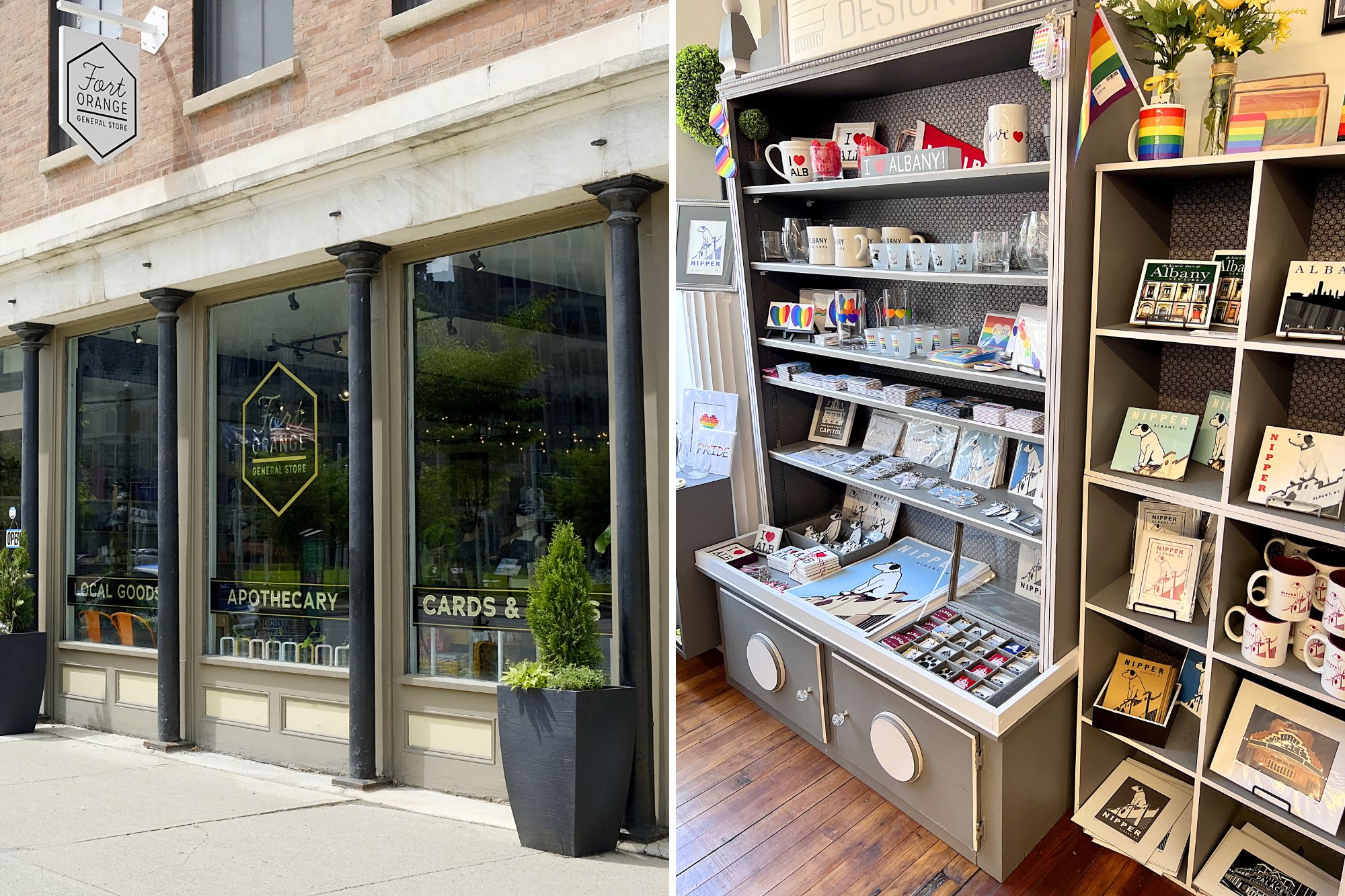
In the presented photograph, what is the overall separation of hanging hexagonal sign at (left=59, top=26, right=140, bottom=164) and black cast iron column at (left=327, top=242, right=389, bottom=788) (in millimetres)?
331

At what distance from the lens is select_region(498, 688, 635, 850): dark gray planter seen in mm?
1529

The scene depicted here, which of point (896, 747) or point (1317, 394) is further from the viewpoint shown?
point (896, 747)

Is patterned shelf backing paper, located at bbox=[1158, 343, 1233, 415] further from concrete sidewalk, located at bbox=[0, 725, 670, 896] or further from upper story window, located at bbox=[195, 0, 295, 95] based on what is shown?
upper story window, located at bbox=[195, 0, 295, 95]

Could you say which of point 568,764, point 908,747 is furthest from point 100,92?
point 908,747

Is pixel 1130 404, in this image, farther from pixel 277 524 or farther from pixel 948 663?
pixel 277 524

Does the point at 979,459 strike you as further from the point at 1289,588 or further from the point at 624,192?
the point at 624,192

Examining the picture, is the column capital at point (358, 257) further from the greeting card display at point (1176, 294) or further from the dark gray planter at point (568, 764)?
the greeting card display at point (1176, 294)

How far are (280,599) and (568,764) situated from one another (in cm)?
63

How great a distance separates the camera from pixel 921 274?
7.83 feet

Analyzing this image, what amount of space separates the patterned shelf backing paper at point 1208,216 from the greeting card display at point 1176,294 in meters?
0.08

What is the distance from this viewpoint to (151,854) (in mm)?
1135

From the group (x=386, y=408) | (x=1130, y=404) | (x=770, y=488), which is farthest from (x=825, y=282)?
(x=386, y=408)

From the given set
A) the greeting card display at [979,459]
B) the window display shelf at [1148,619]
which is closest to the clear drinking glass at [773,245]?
the greeting card display at [979,459]

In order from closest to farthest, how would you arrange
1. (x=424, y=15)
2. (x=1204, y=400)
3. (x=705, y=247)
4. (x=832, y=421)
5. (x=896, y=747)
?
1. (x=424, y=15)
2. (x=1204, y=400)
3. (x=896, y=747)
4. (x=832, y=421)
5. (x=705, y=247)
